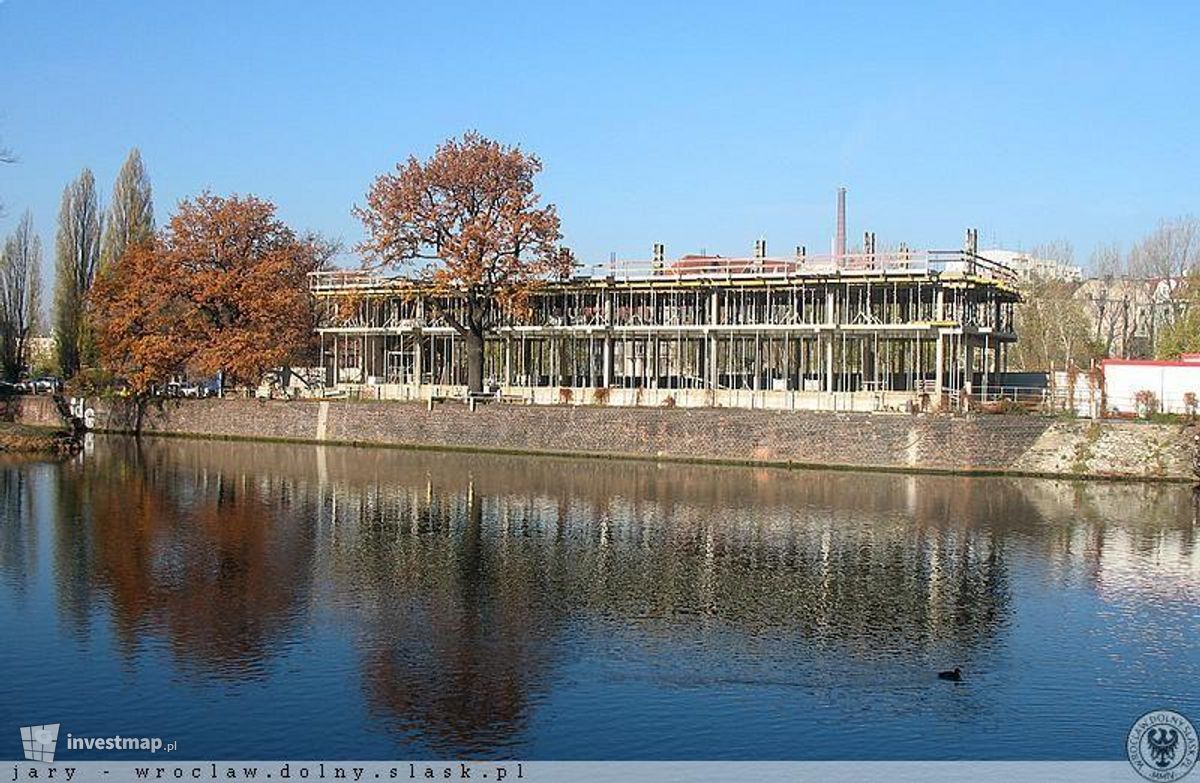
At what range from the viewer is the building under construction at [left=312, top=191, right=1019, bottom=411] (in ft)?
175

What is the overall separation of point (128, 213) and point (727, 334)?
36.0m

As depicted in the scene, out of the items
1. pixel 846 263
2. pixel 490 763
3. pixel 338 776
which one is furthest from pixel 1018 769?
pixel 846 263

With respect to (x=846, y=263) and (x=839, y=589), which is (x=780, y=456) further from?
(x=839, y=589)

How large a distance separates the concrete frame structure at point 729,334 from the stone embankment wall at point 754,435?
2787 millimetres

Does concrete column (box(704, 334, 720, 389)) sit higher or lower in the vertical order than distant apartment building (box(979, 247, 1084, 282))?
lower

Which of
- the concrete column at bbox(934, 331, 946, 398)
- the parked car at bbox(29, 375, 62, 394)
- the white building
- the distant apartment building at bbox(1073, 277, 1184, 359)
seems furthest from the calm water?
the distant apartment building at bbox(1073, 277, 1184, 359)

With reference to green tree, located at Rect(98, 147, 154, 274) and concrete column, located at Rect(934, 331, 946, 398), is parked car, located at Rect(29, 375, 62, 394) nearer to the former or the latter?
green tree, located at Rect(98, 147, 154, 274)

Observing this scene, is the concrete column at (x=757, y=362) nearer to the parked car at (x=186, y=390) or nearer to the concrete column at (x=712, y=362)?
the concrete column at (x=712, y=362)

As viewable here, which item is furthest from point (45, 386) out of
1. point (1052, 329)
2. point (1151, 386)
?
point (1151, 386)

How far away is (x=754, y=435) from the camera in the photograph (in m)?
48.8

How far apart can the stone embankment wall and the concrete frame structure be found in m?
2.79

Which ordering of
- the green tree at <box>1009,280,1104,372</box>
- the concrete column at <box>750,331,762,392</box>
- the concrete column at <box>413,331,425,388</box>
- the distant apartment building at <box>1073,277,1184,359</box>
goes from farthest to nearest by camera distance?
the distant apartment building at <box>1073,277,1184,359</box> < the green tree at <box>1009,280,1104,372</box> < the concrete column at <box>413,331,425,388</box> < the concrete column at <box>750,331,762,392</box>

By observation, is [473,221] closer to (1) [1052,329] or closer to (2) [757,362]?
(2) [757,362]

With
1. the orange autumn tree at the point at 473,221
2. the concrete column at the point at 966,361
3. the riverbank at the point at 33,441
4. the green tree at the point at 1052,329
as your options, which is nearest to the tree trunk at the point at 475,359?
the orange autumn tree at the point at 473,221
